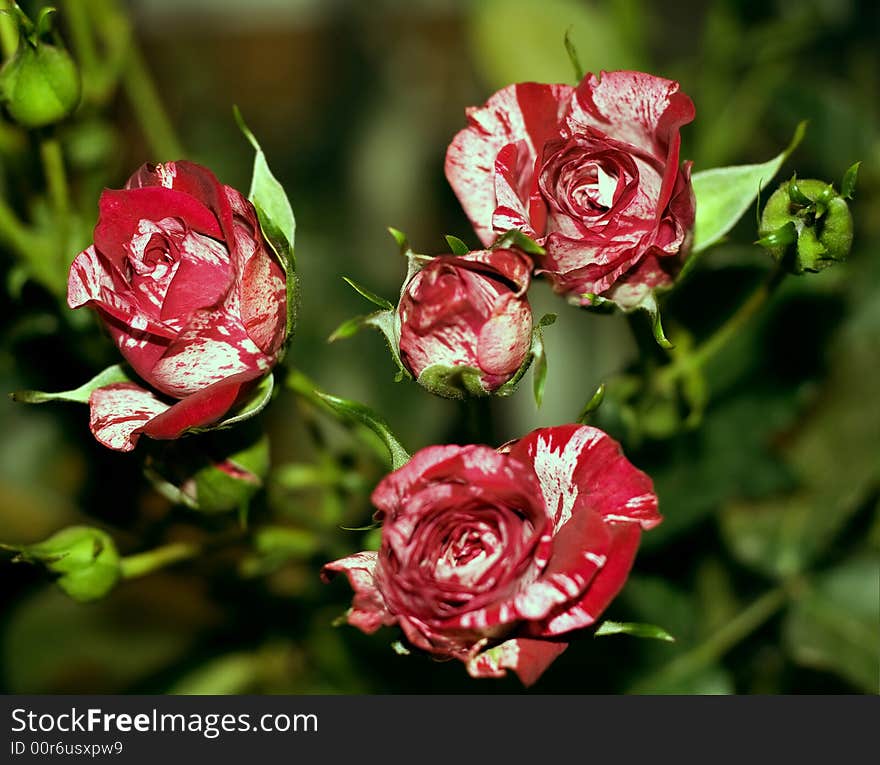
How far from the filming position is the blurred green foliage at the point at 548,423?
1.95 feet

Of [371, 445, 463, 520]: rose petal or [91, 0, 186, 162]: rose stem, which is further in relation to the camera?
[91, 0, 186, 162]: rose stem

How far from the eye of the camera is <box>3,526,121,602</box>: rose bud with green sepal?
490 mm

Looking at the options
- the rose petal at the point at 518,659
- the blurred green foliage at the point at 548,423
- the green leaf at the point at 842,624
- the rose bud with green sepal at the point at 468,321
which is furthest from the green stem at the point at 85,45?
the green leaf at the point at 842,624

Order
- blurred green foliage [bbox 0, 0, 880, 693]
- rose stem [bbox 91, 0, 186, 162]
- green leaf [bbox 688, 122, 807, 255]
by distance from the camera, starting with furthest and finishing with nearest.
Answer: rose stem [bbox 91, 0, 186, 162] < blurred green foliage [bbox 0, 0, 880, 693] < green leaf [bbox 688, 122, 807, 255]

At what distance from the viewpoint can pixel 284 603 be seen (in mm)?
680

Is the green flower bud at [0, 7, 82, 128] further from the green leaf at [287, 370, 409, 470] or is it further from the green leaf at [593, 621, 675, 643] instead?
the green leaf at [593, 621, 675, 643]

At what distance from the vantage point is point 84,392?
46 centimetres

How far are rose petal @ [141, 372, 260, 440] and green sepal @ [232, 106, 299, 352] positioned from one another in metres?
0.04

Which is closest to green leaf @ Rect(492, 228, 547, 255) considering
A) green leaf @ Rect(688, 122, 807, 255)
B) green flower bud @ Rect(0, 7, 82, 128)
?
green leaf @ Rect(688, 122, 807, 255)

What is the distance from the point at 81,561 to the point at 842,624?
44cm

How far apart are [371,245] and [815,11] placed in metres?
0.41

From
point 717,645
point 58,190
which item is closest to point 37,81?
point 58,190

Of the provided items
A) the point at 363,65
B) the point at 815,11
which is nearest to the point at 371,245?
the point at 363,65

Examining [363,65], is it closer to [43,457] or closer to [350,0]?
[350,0]
